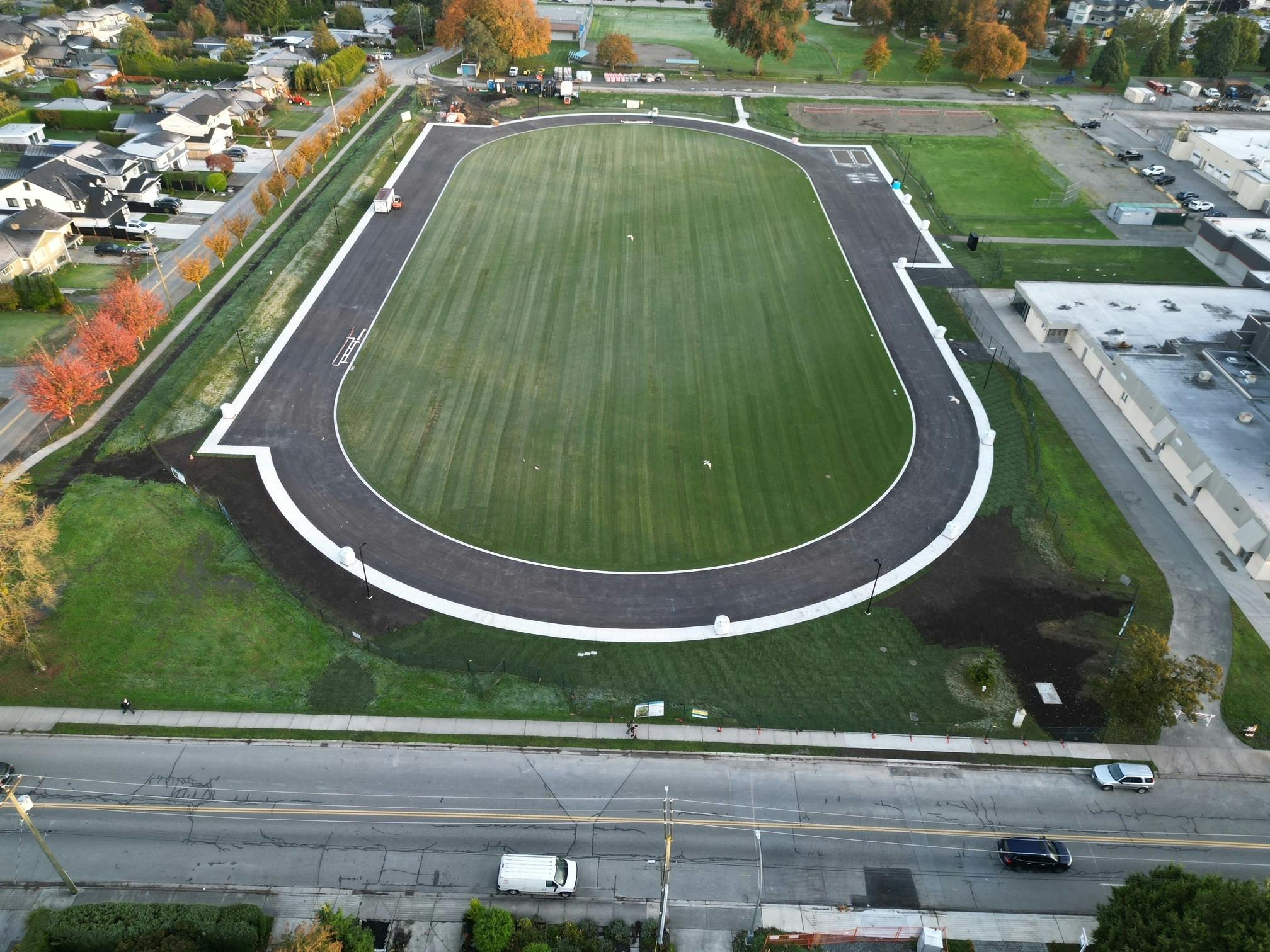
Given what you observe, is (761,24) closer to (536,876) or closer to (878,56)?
(878,56)

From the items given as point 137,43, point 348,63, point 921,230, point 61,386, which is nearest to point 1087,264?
point 921,230

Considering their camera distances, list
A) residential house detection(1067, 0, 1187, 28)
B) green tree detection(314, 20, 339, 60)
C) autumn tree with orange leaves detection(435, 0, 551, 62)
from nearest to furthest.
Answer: autumn tree with orange leaves detection(435, 0, 551, 62) < green tree detection(314, 20, 339, 60) < residential house detection(1067, 0, 1187, 28)

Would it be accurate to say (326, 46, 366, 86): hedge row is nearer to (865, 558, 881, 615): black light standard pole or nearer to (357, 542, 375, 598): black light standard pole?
(357, 542, 375, 598): black light standard pole

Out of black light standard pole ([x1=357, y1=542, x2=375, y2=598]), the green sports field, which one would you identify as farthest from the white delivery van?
the green sports field

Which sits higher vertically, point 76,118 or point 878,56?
point 878,56

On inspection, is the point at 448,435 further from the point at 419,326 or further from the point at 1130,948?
the point at 1130,948

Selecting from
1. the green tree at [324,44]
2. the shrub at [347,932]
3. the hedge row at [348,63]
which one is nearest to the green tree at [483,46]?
the hedge row at [348,63]
